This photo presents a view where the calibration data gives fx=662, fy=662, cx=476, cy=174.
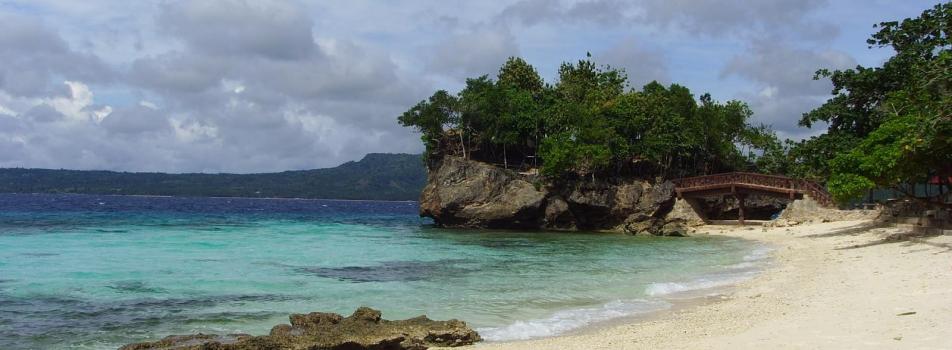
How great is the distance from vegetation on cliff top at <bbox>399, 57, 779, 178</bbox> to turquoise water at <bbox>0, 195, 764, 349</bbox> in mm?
15054

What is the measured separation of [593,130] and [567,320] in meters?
34.5

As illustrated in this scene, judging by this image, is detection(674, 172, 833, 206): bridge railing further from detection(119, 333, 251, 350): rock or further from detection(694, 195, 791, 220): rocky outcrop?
detection(119, 333, 251, 350): rock

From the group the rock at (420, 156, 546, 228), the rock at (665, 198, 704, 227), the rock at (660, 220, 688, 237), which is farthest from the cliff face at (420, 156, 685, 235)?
the rock at (660, 220, 688, 237)

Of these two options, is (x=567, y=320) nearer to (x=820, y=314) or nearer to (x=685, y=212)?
(x=820, y=314)

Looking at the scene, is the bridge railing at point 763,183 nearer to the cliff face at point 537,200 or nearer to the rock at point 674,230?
the cliff face at point 537,200

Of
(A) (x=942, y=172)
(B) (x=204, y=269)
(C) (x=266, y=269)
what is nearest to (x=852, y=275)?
(A) (x=942, y=172)

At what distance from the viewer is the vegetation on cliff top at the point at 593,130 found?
1855 inches

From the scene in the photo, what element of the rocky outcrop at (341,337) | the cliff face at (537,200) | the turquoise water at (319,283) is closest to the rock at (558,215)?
the cliff face at (537,200)

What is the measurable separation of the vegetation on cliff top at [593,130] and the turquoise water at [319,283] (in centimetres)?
1505

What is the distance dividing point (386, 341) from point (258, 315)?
4.77 metres

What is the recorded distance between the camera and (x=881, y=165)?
22.3 metres

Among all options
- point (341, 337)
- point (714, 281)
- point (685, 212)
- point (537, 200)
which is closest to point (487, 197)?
point (537, 200)

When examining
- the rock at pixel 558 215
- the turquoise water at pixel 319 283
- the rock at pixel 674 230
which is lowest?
the turquoise water at pixel 319 283

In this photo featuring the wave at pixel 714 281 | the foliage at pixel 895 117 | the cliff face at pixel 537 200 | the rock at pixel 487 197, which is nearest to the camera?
the wave at pixel 714 281
